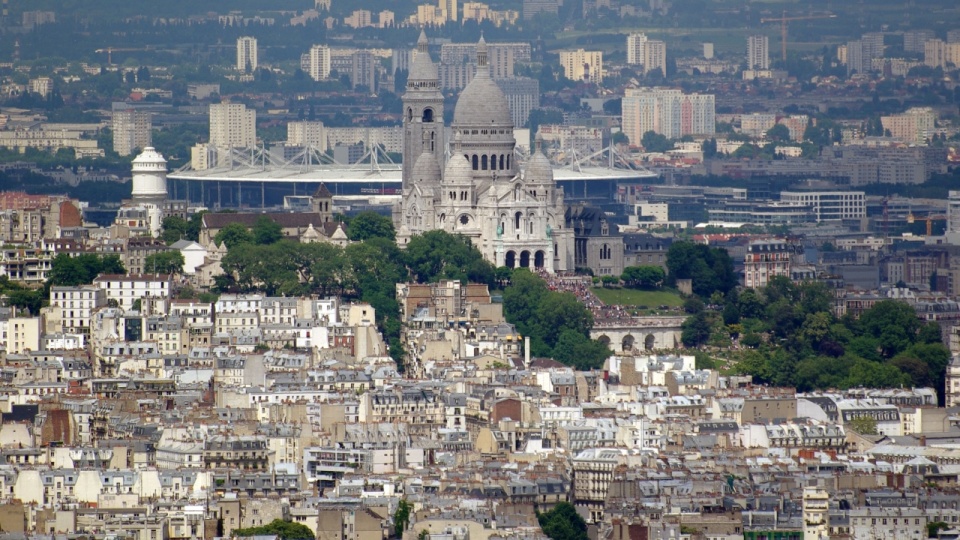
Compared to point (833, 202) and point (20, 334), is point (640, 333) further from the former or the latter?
point (833, 202)

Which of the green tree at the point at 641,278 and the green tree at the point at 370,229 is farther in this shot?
the green tree at the point at 370,229

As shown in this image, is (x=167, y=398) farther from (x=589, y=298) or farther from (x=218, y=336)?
(x=589, y=298)

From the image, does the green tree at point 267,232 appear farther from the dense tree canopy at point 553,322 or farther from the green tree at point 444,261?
the dense tree canopy at point 553,322

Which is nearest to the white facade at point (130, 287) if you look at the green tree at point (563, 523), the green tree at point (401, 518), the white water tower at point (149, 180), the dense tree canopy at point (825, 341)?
the dense tree canopy at point (825, 341)

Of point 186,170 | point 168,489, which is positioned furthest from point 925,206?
point 168,489

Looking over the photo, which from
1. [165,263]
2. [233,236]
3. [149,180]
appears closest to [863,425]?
[165,263]

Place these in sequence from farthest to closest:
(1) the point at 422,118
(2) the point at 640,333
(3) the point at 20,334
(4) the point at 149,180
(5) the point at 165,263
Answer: (4) the point at 149,180
(1) the point at 422,118
(5) the point at 165,263
(2) the point at 640,333
(3) the point at 20,334

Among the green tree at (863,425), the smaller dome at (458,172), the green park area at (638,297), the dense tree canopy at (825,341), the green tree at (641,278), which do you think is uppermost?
the smaller dome at (458,172)
